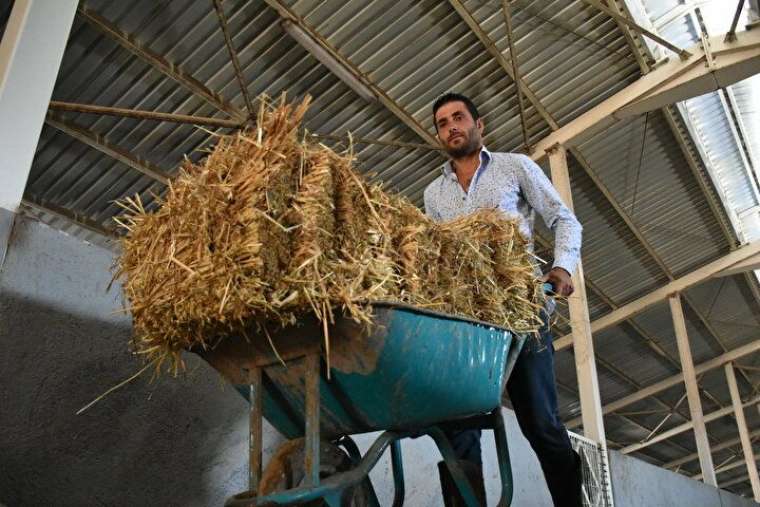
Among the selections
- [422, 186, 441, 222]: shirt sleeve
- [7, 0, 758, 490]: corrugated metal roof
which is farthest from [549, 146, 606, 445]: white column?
[422, 186, 441, 222]: shirt sleeve

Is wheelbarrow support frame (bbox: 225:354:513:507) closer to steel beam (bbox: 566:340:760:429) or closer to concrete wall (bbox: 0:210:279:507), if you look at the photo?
concrete wall (bbox: 0:210:279:507)

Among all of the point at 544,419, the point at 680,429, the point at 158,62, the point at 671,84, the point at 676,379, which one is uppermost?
the point at 676,379

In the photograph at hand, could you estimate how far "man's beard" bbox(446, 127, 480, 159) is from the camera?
305cm

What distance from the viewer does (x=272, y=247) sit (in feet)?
5.98

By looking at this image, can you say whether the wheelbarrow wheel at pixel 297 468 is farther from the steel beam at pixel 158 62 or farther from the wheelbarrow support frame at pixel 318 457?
the steel beam at pixel 158 62

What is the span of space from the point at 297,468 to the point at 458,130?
61.5 inches

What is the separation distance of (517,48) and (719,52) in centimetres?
210

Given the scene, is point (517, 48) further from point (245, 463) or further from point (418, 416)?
point (418, 416)

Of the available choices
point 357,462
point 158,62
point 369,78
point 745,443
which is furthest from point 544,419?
point 745,443

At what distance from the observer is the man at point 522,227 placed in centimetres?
250

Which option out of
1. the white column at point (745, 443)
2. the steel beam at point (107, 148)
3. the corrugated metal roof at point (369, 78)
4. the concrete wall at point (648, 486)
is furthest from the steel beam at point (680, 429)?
the steel beam at point (107, 148)

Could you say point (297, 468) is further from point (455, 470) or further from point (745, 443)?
point (745, 443)

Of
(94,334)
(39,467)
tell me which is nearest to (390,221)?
(94,334)

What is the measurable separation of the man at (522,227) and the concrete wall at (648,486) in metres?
3.58
